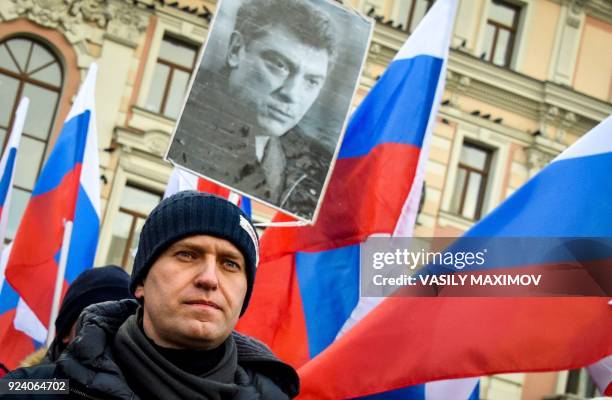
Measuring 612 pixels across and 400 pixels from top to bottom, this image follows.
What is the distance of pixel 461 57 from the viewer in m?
17.0

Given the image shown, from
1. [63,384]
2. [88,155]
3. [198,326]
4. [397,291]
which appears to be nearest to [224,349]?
[198,326]

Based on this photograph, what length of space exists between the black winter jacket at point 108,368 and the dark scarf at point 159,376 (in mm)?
15

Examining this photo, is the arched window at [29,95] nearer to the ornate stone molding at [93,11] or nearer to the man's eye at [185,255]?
the ornate stone molding at [93,11]

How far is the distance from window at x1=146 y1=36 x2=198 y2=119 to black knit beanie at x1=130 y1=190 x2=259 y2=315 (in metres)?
13.2

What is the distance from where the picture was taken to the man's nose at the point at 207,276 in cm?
226

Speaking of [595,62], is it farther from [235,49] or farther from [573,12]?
[235,49]

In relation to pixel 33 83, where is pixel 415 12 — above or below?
above

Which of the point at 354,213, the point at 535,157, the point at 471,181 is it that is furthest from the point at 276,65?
the point at 535,157

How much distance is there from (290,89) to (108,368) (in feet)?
14.2

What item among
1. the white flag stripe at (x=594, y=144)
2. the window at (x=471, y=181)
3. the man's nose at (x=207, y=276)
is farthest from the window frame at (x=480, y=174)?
the man's nose at (x=207, y=276)

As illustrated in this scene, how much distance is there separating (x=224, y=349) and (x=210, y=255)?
192 millimetres

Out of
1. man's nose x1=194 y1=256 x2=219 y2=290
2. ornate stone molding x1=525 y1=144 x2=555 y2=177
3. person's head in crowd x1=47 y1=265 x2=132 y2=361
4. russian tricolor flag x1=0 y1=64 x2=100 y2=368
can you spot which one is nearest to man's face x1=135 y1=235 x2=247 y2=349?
man's nose x1=194 y1=256 x2=219 y2=290

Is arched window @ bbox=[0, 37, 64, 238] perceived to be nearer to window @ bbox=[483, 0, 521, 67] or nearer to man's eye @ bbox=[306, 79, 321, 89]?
window @ bbox=[483, 0, 521, 67]

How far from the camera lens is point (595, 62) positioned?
18.0 meters
